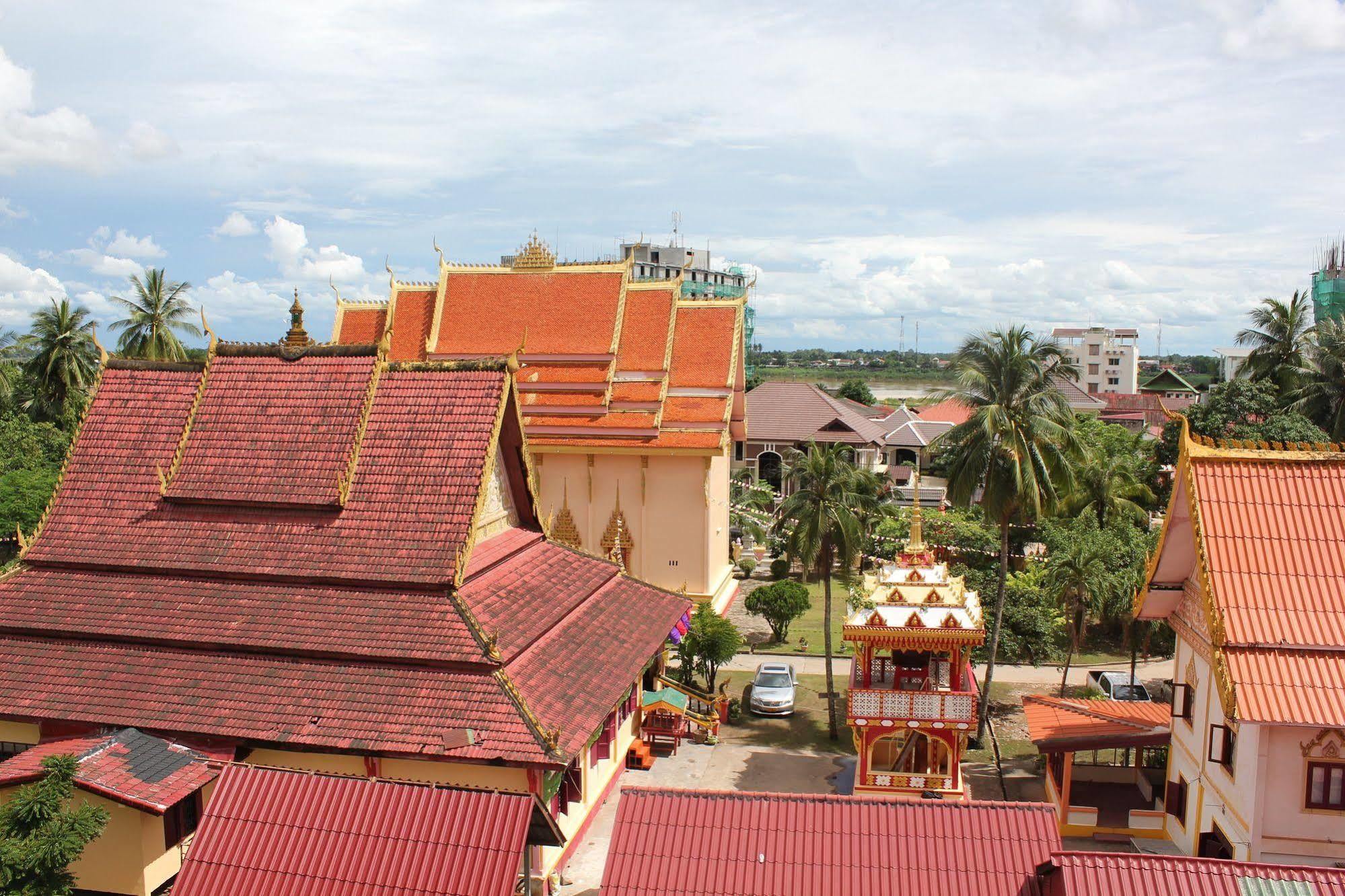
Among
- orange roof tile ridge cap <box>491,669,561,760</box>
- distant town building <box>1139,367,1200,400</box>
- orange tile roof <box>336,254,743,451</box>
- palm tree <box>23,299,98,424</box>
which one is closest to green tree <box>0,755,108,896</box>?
orange roof tile ridge cap <box>491,669,561,760</box>

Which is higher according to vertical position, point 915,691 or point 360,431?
point 360,431

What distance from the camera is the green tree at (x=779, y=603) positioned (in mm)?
28078

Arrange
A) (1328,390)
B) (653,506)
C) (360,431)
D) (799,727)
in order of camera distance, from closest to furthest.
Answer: (360,431) → (799,727) → (653,506) → (1328,390)

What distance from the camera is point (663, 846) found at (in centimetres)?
969

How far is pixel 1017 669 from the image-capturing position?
26969mm

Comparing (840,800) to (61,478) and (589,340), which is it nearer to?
(61,478)

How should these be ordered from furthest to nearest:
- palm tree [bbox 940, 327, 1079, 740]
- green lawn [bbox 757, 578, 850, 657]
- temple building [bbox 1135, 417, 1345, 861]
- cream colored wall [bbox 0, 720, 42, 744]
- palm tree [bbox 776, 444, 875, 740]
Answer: green lawn [bbox 757, 578, 850, 657] → palm tree [bbox 776, 444, 875, 740] → palm tree [bbox 940, 327, 1079, 740] → cream colored wall [bbox 0, 720, 42, 744] → temple building [bbox 1135, 417, 1345, 861]

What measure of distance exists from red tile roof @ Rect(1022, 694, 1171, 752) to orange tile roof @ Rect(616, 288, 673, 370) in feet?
54.2

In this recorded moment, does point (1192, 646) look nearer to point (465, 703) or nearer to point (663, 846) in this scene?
point (663, 846)

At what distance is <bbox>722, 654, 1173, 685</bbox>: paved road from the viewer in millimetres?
25922

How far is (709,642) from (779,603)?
5010mm

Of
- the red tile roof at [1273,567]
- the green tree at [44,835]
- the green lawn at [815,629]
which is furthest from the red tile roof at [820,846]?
the green lawn at [815,629]

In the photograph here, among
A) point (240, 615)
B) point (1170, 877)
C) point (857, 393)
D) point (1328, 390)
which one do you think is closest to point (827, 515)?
point (240, 615)

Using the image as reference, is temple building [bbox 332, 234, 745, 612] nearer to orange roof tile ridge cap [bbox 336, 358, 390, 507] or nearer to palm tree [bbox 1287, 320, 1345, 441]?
orange roof tile ridge cap [bbox 336, 358, 390, 507]
